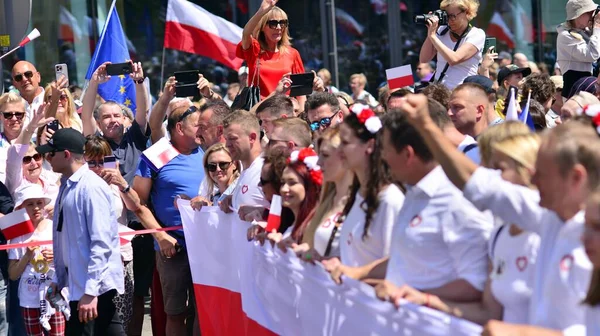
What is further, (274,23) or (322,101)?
(274,23)

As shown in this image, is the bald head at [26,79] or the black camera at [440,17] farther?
the bald head at [26,79]

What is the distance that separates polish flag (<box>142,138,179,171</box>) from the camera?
8180mm

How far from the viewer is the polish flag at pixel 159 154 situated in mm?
8180

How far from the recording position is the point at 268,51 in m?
9.71

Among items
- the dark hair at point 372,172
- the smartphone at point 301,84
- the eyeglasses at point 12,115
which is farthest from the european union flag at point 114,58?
the dark hair at point 372,172

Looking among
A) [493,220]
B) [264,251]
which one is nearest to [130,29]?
[264,251]

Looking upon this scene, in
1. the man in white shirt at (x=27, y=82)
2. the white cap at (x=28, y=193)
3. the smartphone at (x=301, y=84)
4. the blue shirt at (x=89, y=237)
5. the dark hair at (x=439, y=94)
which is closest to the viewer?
the blue shirt at (x=89, y=237)

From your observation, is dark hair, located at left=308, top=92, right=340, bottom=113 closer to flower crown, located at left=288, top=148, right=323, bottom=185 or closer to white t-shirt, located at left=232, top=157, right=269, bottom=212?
white t-shirt, located at left=232, top=157, right=269, bottom=212

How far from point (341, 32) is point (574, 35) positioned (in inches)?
479

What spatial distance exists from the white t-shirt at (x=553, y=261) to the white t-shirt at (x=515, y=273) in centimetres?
7

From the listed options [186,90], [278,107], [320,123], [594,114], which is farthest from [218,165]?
[594,114]

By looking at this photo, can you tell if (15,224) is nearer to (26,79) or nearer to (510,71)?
(26,79)

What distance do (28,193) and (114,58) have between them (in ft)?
12.8

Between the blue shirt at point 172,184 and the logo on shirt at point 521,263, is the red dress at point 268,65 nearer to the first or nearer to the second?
the blue shirt at point 172,184
